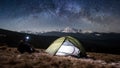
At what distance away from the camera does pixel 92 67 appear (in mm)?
12648

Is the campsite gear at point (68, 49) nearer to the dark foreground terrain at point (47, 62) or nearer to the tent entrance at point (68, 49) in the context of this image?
the tent entrance at point (68, 49)

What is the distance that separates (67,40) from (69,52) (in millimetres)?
1568

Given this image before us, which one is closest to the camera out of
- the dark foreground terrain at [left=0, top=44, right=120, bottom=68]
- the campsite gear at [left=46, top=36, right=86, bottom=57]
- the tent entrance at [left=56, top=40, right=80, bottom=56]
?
the dark foreground terrain at [left=0, top=44, right=120, bottom=68]

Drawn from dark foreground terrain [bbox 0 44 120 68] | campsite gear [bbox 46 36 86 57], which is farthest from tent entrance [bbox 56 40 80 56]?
dark foreground terrain [bbox 0 44 120 68]

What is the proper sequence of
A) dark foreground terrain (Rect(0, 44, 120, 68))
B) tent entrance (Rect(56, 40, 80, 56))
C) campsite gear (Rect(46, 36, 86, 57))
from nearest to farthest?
dark foreground terrain (Rect(0, 44, 120, 68)), campsite gear (Rect(46, 36, 86, 57)), tent entrance (Rect(56, 40, 80, 56))

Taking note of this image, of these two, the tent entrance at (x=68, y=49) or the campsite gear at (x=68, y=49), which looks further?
the tent entrance at (x=68, y=49)

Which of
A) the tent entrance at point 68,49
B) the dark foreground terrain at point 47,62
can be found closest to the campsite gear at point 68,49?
the tent entrance at point 68,49

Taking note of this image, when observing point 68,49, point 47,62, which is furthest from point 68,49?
point 47,62

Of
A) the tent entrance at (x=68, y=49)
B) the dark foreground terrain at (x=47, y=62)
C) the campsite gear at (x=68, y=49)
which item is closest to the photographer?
the dark foreground terrain at (x=47, y=62)

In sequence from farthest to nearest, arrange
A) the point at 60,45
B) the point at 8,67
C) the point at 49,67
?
the point at 60,45, the point at 49,67, the point at 8,67

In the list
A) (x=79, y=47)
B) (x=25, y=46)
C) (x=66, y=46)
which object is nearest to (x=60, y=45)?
(x=66, y=46)

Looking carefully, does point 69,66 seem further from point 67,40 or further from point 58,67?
Answer: point 67,40

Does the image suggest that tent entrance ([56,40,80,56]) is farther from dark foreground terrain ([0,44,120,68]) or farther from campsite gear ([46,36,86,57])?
dark foreground terrain ([0,44,120,68])

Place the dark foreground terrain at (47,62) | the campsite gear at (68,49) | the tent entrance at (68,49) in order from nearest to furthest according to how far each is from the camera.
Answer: the dark foreground terrain at (47,62) → the campsite gear at (68,49) → the tent entrance at (68,49)
